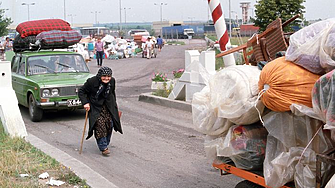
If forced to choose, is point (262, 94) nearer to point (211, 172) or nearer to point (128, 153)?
point (211, 172)

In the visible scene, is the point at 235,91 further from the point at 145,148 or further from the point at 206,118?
the point at 145,148

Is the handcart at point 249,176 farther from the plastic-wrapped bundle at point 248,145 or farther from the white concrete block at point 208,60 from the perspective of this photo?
the white concrete block at point 208,60

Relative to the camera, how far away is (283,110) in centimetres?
453

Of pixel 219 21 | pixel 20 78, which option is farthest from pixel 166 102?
pixel 219 21

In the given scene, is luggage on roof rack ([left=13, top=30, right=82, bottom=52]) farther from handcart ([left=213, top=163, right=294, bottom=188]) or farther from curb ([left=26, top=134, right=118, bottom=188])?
handcart ([left=213, top=163, right=294, bottom=188])

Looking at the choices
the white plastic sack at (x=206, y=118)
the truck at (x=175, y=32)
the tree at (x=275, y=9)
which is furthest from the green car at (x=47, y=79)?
the truck at (x=175, y=32)

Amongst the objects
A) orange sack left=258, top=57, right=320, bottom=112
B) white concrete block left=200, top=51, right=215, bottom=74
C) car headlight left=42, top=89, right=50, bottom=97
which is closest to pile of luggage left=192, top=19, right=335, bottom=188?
orange sack left=258, top=57, right=320, bottom=112

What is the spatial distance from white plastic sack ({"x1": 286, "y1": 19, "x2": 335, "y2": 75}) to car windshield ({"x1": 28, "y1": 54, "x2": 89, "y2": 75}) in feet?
31.0

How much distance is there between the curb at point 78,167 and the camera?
6676 mm

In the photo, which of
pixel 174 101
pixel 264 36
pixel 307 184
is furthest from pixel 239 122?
pixel 174 101

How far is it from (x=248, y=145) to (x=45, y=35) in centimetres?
970

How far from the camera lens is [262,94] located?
4684 millimetres

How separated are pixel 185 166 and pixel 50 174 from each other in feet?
6.92

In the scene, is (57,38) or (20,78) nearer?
(20,78)
